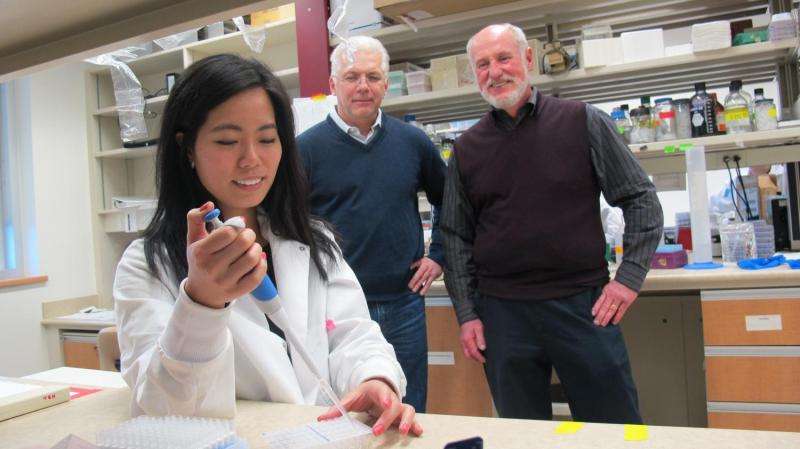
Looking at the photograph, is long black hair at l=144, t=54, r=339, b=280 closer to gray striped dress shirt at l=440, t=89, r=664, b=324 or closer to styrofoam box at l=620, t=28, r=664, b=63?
gray striped dress shirt at l=440, t=89, r=664, b=324

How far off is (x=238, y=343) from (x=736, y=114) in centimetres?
226

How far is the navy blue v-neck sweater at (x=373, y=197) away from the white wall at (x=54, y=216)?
105 inches

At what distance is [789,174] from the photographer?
2.69m

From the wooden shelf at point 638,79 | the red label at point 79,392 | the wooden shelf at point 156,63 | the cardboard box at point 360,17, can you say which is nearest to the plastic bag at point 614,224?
the wooden shelf at point 638,79

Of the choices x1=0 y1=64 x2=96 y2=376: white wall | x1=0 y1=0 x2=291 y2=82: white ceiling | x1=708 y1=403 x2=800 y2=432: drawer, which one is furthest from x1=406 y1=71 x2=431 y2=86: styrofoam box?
x1=0 y1=64 x2=96 y2=376: white wall

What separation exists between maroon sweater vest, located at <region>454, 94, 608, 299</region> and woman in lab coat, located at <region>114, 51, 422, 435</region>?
2.16ft

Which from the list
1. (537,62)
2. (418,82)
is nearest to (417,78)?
(418,82)

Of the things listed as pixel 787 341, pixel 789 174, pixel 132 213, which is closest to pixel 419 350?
pixel 787 341

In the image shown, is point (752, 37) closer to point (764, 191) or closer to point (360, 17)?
point (764, 191)

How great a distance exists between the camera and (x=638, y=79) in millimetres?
2762

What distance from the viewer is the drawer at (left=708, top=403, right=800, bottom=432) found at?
6.26 ft

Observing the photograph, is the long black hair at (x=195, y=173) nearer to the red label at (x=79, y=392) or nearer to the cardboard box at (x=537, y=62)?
the red label at (x=79, y=392)

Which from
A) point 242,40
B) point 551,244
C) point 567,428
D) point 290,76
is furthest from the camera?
point 242,40

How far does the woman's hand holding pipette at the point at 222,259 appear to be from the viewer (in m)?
0.58
